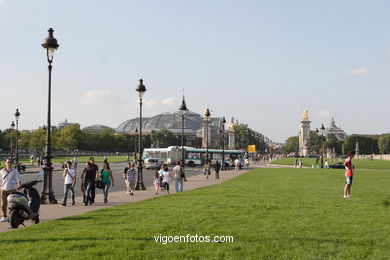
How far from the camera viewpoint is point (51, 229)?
11523mm

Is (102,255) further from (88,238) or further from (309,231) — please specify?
(309,231)

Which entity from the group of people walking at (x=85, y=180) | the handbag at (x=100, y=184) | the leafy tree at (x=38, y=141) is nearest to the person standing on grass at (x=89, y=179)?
the group of people walking at (x=85, y=180)

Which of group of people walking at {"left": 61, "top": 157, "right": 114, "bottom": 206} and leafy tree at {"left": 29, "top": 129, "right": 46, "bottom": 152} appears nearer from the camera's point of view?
group of people walking at {"left": 61, "top": 157, "right": 114, "bottom": 206}

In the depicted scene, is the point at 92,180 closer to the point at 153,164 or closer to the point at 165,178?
the point at 165,178

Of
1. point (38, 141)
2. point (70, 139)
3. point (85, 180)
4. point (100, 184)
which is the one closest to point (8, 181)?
point (85, 180)

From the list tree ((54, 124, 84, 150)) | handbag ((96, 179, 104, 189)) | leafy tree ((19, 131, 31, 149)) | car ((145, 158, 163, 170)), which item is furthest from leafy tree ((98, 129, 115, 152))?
handbag ((96, 179, 104, 189))

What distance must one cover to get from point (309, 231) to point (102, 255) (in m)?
4.82

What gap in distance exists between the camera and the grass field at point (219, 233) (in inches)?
334

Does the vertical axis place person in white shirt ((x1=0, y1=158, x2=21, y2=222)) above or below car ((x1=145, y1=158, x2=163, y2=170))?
above

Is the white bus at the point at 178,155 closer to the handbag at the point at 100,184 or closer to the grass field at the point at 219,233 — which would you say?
the handbag at the point at 100,184

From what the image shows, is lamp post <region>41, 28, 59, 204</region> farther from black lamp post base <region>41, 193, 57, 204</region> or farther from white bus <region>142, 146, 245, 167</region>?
white bus <region>142, 146, 245, 167</region>

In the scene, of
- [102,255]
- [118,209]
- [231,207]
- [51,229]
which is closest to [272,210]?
[231,207]

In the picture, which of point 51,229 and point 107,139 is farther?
point 107,139

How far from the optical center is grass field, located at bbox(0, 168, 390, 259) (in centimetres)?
848
